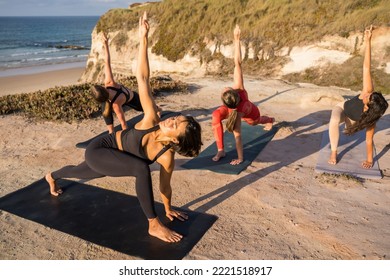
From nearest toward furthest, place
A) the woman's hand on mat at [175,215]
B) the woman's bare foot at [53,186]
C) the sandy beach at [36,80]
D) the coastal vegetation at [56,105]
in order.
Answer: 1. the woman's hand on mat at [175,215]
2. the woman's bare foot at [53,186]
3. the coastal vegetation at [56,105]
4. the sandy beach at [36,80]

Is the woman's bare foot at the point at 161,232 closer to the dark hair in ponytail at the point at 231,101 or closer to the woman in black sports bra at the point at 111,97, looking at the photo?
the dark hair in ponytail at the point at 231,101

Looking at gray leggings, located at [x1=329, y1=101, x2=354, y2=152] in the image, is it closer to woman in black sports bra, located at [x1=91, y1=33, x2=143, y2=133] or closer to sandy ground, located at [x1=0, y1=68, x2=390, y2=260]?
sandy ground, located at [x1=0, y1=68, x2=390, y2=260]

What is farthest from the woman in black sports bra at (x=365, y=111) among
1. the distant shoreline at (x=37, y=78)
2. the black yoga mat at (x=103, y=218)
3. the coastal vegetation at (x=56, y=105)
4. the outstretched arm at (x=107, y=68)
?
the distant shoreline at (x=37, y=78)

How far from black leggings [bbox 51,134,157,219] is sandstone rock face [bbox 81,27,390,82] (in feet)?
39.6

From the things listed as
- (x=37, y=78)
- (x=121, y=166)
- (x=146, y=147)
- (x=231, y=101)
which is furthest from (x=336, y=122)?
(x=37, y=78)

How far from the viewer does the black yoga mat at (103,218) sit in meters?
3.81

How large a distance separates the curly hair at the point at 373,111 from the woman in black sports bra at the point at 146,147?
10.2 ft

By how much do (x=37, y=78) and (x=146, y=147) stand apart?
28.3m

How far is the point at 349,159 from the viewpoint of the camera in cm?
608

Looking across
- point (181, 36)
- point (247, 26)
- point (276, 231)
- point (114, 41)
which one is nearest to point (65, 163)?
point (276, 231)

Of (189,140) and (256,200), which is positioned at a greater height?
(189,140)

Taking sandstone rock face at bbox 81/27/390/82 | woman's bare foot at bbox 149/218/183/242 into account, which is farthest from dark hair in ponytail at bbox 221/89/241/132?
sandstone rock face at bbox 81/27/390/82

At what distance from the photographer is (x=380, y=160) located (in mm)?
6102

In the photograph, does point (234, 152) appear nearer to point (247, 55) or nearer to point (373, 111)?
point (373, 111)
